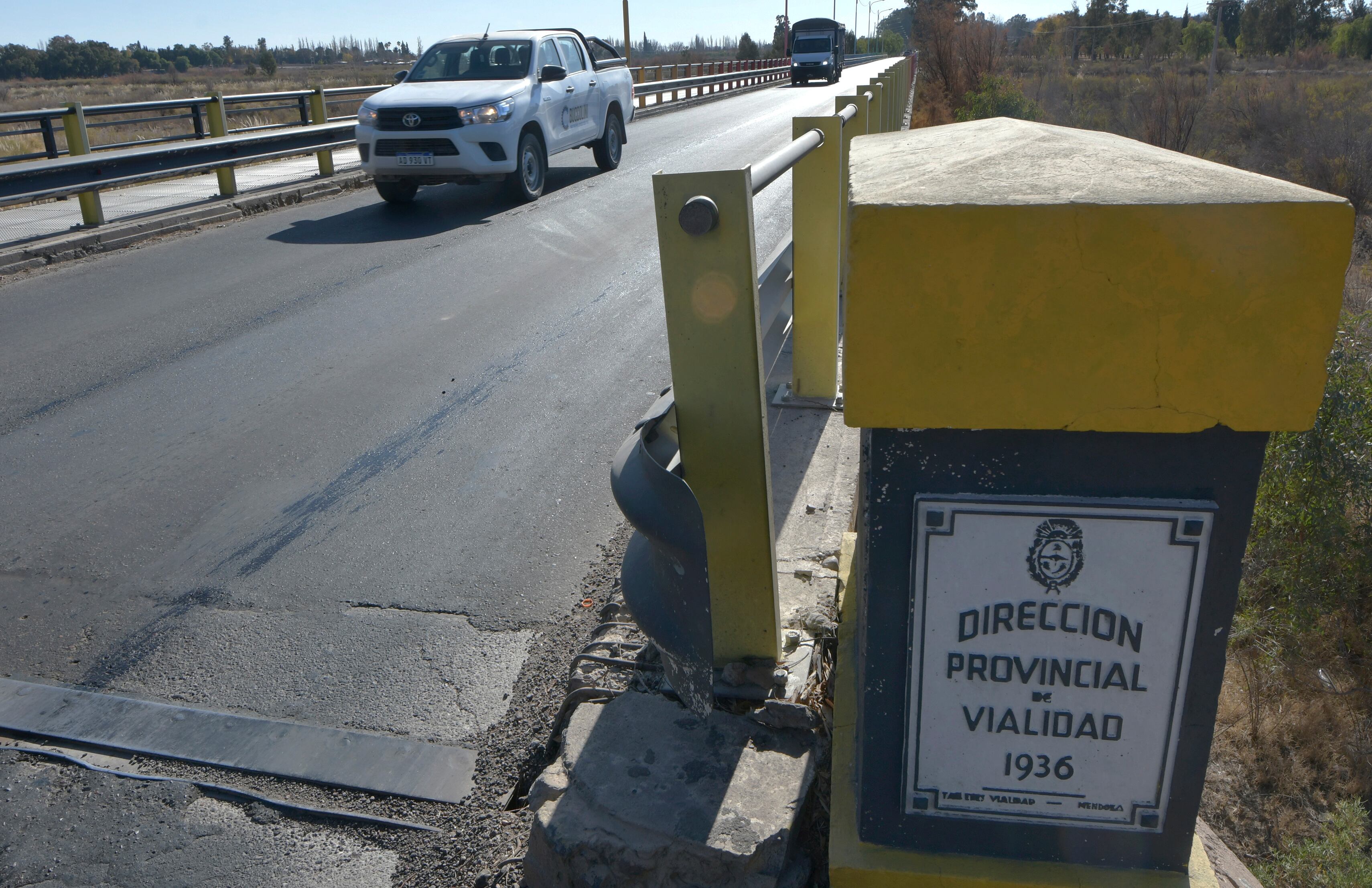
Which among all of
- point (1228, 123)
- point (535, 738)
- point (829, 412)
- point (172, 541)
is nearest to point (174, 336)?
point (172, 541)

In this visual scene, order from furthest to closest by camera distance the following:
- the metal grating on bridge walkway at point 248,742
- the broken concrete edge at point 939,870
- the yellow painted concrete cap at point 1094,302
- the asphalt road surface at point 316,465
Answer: the asphalt road surface at point 316,465 < the metal grating on bridge walkway at point 248,742 < the broken concrete edge at point 939,870 < the yellow painted concrete cap at point 1094,302

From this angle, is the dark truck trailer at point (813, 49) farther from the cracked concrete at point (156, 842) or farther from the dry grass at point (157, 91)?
the cracked concrete at point (156, 842)

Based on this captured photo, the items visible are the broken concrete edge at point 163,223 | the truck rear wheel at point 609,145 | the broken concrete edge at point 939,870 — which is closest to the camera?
the broken concrete edge at point 939,870

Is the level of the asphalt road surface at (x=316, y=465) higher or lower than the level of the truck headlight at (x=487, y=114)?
lower

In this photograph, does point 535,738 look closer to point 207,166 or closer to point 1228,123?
point 207,166

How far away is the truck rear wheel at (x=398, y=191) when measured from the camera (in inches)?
477

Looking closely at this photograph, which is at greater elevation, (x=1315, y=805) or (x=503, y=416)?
(x=503, y=416)

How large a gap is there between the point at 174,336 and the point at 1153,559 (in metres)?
6.97

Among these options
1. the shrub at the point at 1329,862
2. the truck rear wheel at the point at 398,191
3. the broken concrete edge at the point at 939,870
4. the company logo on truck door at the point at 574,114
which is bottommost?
the shrub at the point at 1329,862

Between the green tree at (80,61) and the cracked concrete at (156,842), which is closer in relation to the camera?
the cracked concrete at (156,842)

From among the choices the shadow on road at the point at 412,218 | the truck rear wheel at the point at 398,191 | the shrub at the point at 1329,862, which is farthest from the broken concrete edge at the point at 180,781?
the truck rear wheel at the point at 398,191

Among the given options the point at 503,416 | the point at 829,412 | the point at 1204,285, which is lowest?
the point at 503,416

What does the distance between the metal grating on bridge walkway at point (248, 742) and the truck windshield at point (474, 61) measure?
1081cm

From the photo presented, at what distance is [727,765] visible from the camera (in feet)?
6.45
